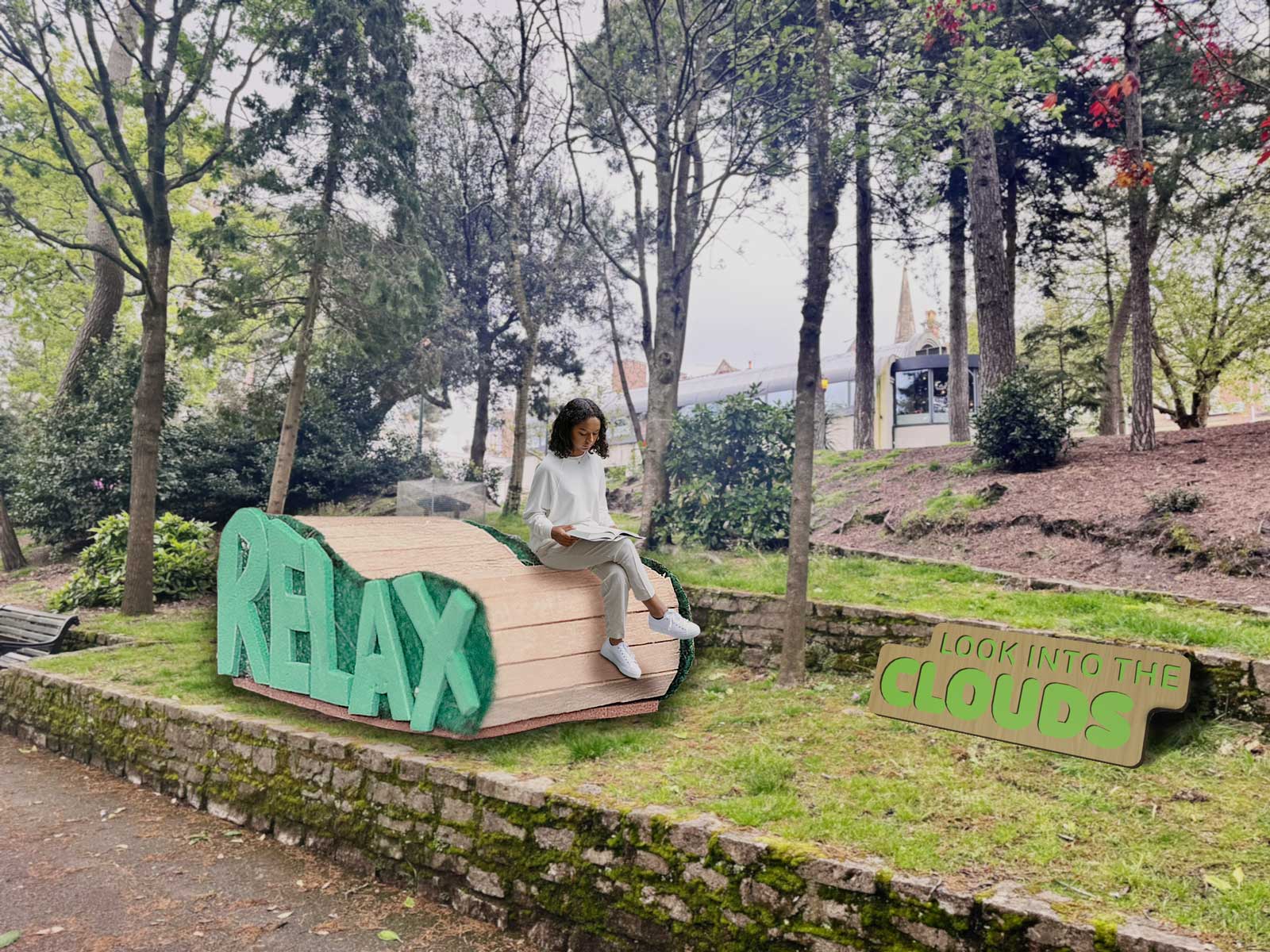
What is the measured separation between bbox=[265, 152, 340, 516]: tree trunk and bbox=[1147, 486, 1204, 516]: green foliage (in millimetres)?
10237

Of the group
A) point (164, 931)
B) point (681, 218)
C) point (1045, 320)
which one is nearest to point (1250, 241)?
point (1045, 320)

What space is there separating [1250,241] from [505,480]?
1458cm

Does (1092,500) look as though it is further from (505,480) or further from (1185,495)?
(505,480)

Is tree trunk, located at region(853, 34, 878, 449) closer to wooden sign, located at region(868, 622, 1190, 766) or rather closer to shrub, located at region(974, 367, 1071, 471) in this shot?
shrub, located at region(974, 367, 1071, 471)

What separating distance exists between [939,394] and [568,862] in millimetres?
17800

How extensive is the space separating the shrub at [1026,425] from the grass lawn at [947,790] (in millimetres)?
5736

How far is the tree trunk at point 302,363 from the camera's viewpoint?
11.2 metres

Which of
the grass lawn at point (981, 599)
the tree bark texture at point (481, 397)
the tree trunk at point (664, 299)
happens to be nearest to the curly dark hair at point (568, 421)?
the grass lawn at point (981, 599)

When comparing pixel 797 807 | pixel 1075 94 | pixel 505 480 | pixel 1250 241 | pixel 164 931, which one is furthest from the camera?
pixel 505 480

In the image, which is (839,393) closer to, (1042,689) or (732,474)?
(732,474)

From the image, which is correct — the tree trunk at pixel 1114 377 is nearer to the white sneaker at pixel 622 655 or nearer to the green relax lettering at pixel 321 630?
the white sneaker at pixel 622 655

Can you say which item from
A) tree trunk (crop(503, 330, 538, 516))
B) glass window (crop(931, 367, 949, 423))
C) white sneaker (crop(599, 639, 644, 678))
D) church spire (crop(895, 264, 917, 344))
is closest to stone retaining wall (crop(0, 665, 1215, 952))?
white sneaker (crop(599, 639, 644, 678))

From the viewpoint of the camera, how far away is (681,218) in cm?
985

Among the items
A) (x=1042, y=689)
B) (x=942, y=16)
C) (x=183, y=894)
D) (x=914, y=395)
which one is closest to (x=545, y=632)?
(x=183, y=894)
